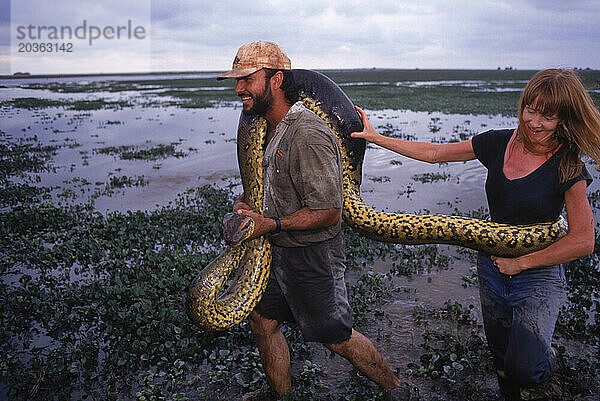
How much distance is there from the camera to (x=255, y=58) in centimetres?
305

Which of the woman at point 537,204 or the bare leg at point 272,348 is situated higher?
the woman at point 537,204

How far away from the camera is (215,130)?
75.3ft

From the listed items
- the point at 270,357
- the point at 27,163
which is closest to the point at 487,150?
the point at 270,357

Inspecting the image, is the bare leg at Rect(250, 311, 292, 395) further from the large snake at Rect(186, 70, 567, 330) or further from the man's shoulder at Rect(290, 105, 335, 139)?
the man's shoulder at Rect(290, 105, 335, 139)

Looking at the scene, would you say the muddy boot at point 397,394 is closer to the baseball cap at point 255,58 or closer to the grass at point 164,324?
the grass at point 164,324

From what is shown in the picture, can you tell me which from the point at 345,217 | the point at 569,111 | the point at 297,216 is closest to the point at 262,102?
the point at 297,216

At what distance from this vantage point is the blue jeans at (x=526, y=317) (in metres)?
2.83

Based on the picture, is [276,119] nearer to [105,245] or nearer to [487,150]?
[487,150]

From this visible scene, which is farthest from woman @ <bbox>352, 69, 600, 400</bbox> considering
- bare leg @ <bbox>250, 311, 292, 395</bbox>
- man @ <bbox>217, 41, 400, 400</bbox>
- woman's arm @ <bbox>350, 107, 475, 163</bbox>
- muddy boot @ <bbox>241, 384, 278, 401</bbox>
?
muddy boot @ <bbox>241, 384, 278, 401</bbox>

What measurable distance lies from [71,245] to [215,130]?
1645cm

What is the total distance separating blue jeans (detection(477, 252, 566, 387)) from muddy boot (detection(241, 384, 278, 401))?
6.30ft

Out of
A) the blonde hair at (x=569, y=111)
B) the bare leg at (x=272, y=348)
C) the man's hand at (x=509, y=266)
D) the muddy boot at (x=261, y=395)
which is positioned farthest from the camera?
the muddy boot at (x=261, y=395)

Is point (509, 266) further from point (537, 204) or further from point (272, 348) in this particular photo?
point (272, 348)

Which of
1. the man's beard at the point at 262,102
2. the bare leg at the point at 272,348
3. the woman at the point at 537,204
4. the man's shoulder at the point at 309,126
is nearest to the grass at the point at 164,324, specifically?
the bare leg at the point at 272,348
